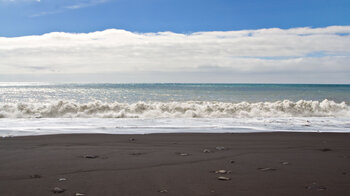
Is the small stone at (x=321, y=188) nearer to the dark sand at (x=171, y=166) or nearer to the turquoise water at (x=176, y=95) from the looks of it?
the dark sand at (x=171, y=166)

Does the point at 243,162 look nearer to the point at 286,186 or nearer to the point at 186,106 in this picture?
the point at 286,186

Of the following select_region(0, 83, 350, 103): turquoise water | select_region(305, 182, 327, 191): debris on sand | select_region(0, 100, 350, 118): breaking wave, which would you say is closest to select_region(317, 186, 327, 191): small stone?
select_region(305, 182, 327, 191): debris on sand

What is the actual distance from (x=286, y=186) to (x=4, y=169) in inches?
143

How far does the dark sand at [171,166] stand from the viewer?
3609 mm

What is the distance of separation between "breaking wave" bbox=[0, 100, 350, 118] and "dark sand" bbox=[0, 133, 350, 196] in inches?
322

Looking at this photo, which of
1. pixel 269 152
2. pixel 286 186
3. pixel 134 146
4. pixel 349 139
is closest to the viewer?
pixel 286 186

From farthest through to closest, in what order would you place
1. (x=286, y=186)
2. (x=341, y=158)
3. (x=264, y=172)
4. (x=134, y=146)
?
(x=134, y=146)
(x=341, y=158)
(x=264, y=172)
(x=286, y=186)

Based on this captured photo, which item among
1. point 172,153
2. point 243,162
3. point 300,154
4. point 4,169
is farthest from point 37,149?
point 300,154

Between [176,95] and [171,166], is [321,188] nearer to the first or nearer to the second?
[171,166]

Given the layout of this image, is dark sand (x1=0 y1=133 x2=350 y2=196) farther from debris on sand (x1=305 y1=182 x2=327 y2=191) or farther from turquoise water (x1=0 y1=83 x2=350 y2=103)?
turquoise water (x1=0 y1=83 x2=350 y2=103)

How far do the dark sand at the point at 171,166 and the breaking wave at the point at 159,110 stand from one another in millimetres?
8190

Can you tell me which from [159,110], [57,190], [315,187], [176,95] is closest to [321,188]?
[315,187]

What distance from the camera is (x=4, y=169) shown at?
4.41 meters

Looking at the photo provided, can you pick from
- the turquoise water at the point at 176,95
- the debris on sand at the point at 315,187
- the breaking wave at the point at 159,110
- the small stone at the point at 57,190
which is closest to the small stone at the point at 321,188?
the debris on sand at the point at 315,187
